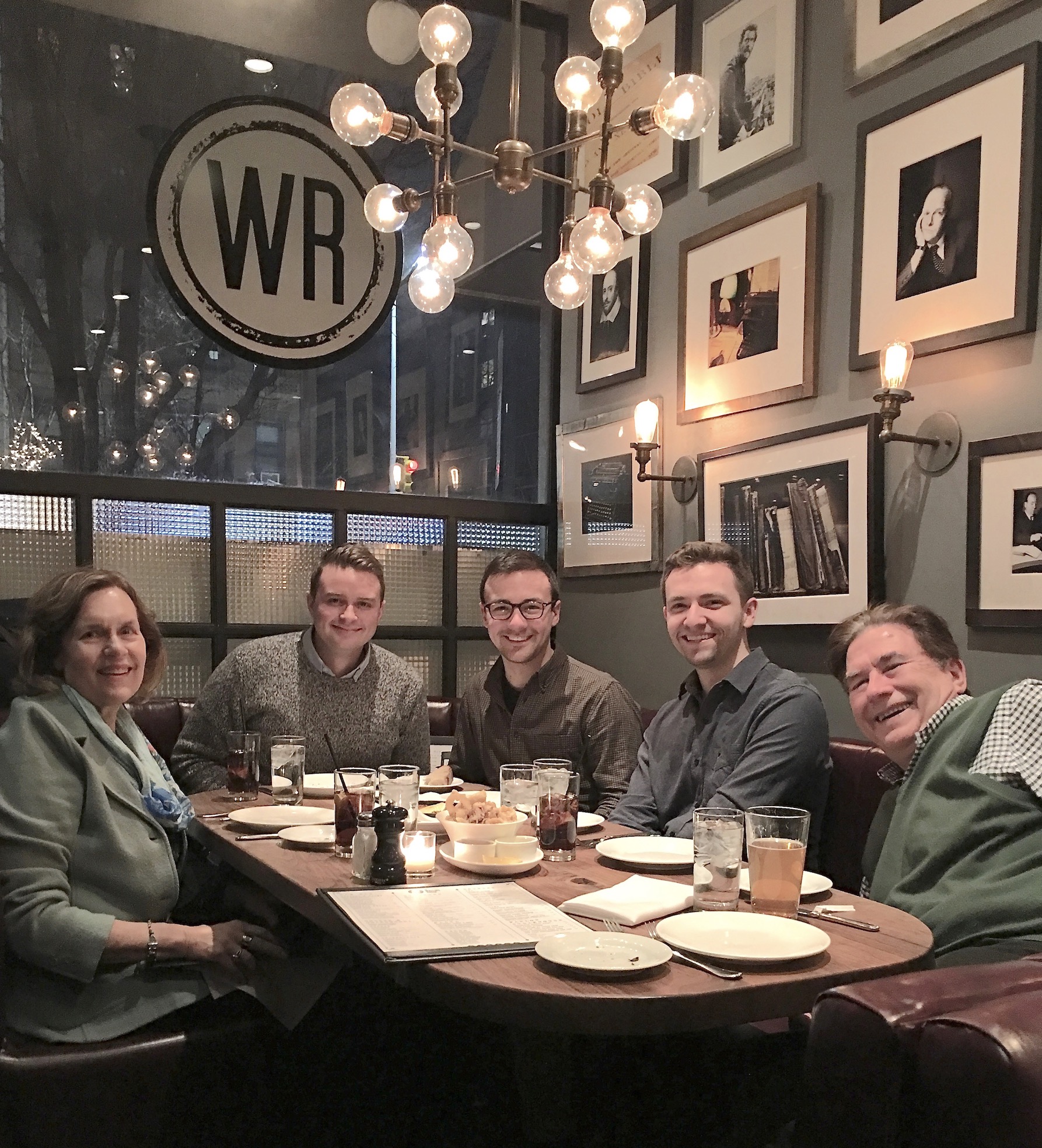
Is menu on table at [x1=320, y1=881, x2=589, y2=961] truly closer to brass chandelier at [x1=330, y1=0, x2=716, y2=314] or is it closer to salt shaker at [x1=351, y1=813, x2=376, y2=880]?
salt shaker at [x1=351, y1=813, x2=376, y2=880]

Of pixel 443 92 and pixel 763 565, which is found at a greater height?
pixel 443 92

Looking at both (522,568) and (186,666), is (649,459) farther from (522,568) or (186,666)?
(186,666)

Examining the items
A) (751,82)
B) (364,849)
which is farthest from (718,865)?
(751,82)

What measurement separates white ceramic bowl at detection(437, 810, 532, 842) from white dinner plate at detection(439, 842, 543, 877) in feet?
0.13

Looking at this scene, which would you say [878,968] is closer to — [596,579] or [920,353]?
[920,353]

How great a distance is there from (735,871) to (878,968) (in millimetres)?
294

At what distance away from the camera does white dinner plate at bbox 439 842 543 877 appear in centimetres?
182

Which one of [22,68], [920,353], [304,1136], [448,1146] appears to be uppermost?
[22,68]

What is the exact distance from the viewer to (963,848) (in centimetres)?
182

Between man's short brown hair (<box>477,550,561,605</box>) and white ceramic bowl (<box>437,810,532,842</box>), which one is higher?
man's short brown hair (<box>477,550,561,605</box>)

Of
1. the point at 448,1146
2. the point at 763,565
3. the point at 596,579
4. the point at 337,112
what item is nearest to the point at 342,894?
the point at 448,1146

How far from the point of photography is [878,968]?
1342mm

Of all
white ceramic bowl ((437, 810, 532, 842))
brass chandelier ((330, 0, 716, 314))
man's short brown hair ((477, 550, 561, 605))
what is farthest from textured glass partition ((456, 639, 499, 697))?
white ceramic bowl ((437, 810, 532, 842))

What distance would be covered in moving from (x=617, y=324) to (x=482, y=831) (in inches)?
110
